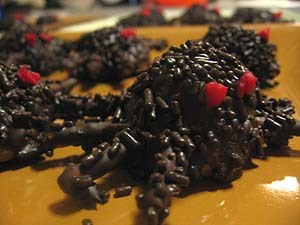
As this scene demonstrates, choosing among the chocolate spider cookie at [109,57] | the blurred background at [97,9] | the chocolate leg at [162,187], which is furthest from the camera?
the blurred background at [97,9]

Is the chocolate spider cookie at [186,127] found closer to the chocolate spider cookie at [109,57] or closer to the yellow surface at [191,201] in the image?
the yellow surface at [191,201]

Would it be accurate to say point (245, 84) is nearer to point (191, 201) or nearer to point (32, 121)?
point (191, 201)

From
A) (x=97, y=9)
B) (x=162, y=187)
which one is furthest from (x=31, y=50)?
(x=97, y=9)

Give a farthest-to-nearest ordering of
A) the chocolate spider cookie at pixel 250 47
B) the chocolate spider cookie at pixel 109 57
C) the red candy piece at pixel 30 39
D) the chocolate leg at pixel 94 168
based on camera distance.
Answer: the red candy piece at pixel 30 39 → the chocolate spider cookie at pixel 109 57 → the chocolate spider cookie at pixel 250 47 → the chocolate leg at pixel 94 168

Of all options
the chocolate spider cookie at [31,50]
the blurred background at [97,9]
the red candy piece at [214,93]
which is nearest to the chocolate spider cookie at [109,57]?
the chocolate spider cookie at [31,50]

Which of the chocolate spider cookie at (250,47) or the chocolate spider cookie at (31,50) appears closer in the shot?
the chocolate spider cookie at (250,47)

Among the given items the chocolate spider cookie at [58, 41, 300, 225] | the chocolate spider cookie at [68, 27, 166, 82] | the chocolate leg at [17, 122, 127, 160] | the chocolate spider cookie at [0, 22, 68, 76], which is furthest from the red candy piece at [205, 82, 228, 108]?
the chocolate spider cookie at [0, 22, 68, 76]

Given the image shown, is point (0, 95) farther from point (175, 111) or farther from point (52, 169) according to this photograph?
point (175, 111)

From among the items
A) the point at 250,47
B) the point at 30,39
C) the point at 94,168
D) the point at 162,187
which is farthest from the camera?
the point at 30,39
